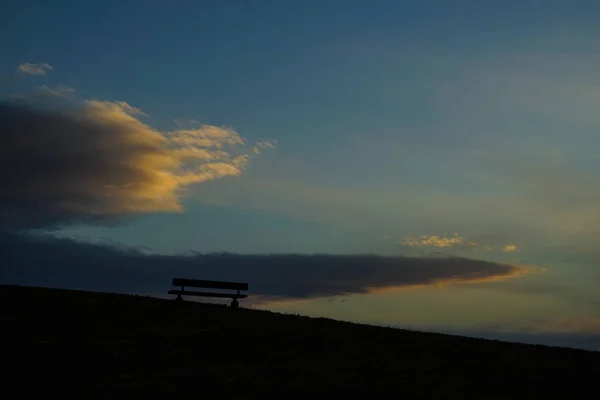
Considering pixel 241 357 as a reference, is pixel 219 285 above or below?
above

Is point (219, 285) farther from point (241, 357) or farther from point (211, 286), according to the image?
point (241, 357)

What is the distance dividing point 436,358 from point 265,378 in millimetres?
5337

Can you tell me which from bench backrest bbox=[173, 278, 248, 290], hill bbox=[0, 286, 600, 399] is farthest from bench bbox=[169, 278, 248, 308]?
hill bbox=[0, 286, 600, 399]

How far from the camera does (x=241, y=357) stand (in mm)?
16969

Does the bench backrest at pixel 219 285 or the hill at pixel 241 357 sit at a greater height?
the bench backrest at pixel 219 285

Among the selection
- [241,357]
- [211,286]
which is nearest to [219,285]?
[211,286]

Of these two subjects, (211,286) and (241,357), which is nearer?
(241,357)

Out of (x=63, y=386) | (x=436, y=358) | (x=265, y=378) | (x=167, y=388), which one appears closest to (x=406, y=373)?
(x=436, y=358)

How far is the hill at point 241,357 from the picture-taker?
14.5 meters

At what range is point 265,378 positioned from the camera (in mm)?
15250

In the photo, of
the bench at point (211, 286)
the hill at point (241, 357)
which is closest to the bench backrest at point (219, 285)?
the bench at point (211, 286)

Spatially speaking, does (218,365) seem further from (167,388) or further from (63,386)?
(63,386)

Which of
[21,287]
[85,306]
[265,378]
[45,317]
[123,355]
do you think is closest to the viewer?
[265,378]

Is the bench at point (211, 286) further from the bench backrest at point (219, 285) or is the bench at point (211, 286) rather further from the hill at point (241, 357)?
the hill at point (241, 357)
